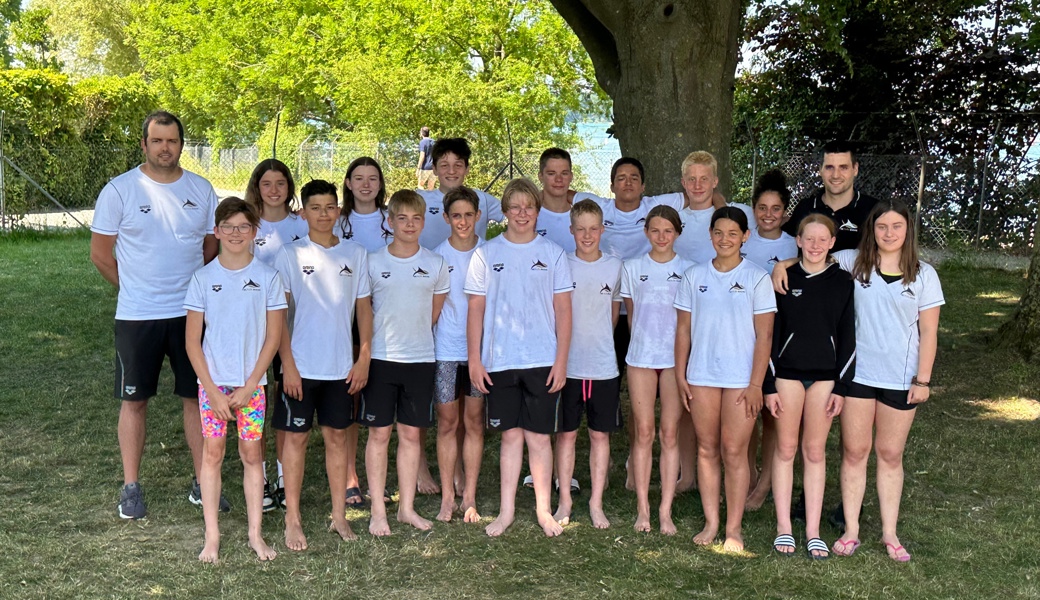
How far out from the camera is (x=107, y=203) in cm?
438

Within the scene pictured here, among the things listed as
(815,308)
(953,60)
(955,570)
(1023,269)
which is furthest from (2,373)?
(953,60)

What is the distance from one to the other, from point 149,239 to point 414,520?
196cm

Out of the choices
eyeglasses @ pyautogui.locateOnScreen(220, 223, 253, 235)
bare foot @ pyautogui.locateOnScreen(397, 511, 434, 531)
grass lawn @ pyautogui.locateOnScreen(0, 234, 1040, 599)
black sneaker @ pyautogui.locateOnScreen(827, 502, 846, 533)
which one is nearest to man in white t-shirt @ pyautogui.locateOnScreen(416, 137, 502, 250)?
eyeglasses @ pyautogui.locateOnScreen(220, 223, 253, 235)

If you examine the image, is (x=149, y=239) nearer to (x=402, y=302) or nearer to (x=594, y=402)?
(x=402, y=302)

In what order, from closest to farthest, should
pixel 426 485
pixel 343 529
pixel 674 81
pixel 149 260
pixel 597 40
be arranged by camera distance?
1. pixel 343 529
2. pixel 149 260
3. pixel 426 485
4. pixel 674 81
5. pixel 597 40

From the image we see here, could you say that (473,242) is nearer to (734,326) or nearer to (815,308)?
(734,326)

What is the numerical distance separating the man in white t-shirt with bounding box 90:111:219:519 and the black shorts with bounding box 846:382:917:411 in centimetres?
327

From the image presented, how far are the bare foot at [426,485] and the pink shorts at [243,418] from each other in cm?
119

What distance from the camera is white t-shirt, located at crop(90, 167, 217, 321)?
4.41 meters

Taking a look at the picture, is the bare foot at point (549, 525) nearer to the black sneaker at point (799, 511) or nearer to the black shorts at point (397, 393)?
the black shorts at point (397, 393)

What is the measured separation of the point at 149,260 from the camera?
4.43m

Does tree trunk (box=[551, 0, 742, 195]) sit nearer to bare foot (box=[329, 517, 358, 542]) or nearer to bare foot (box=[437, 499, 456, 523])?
bare foot (box=[437, 499, 456, 523])

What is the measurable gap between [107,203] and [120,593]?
6.23ft

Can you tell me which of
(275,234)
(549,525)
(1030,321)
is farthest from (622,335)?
(1030,321)
